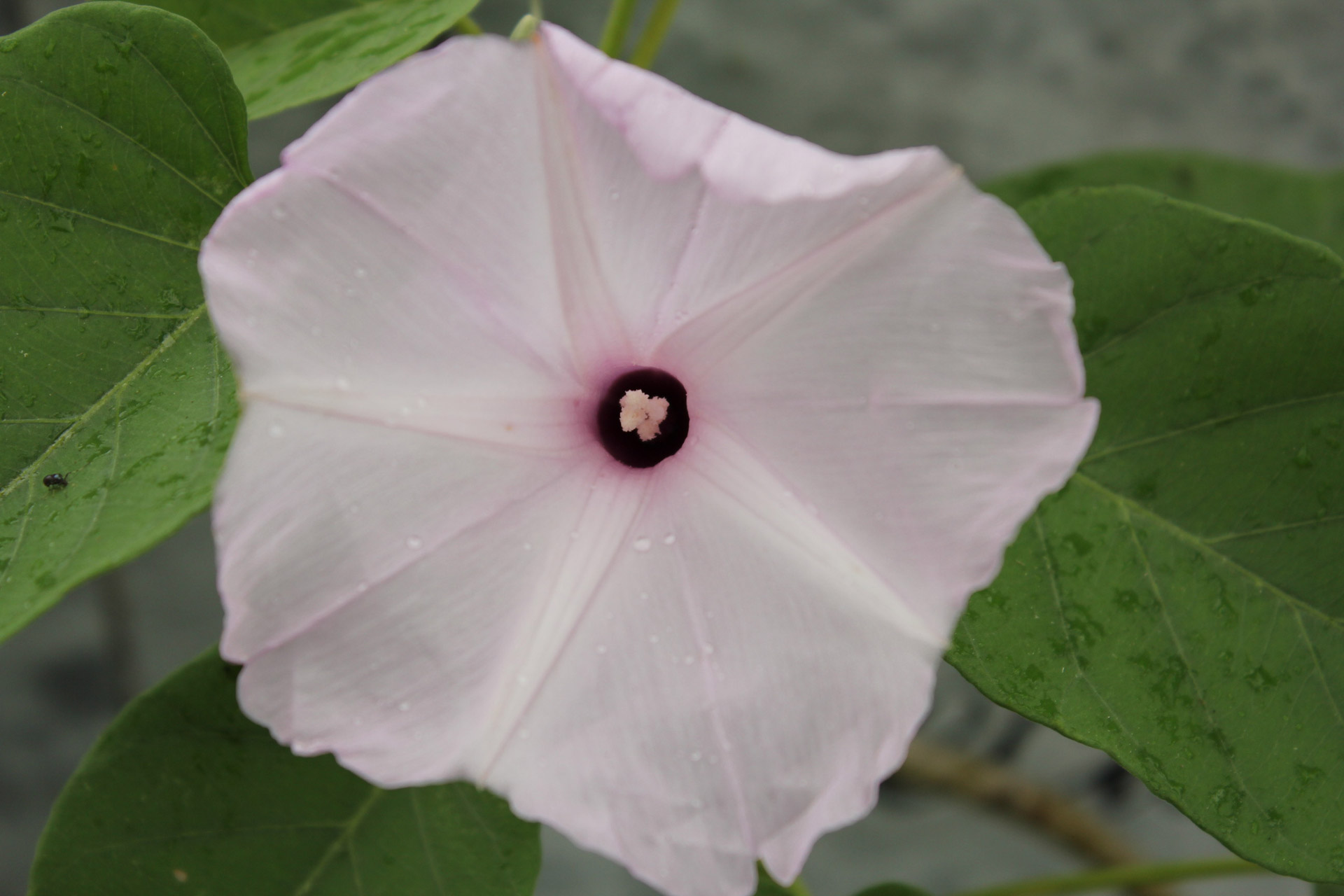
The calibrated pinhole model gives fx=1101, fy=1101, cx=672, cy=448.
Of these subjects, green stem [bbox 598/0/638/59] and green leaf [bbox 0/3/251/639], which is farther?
green stem [bbox 598/0/638/59]

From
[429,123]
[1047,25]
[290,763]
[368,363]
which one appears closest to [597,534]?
[368,363]

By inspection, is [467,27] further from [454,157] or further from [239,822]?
[239,822]

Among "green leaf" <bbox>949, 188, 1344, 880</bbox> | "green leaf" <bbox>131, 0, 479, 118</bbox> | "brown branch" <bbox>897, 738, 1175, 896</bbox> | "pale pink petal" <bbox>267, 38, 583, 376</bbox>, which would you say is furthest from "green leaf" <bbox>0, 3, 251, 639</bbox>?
"brown branch" <bbox>897, 738, 1175, 896</bbox>

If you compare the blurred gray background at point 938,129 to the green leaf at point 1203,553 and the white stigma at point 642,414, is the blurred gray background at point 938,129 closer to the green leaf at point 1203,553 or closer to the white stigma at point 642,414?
the green leaf at point 1203,553

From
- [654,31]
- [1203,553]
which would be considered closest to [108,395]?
[654,31]

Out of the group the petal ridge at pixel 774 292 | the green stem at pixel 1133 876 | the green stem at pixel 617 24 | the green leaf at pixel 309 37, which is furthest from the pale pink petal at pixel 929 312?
the green stem at pixel 1133 876

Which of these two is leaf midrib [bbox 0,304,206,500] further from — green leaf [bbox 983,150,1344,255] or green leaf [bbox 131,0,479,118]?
green leaf [bbox 983,150,1344,255]
